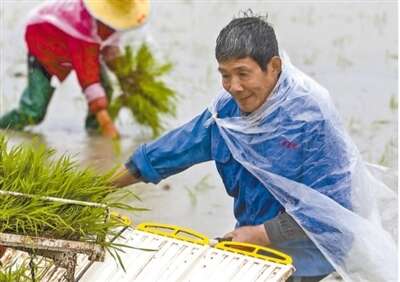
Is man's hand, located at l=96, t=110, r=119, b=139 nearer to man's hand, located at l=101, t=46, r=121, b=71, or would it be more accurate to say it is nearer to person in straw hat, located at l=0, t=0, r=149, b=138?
person in straw hat, located at l=0, t=0, r=149, b=138

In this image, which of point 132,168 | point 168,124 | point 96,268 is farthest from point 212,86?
Result: point 96,268

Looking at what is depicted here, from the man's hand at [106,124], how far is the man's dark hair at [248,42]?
11.6 feet

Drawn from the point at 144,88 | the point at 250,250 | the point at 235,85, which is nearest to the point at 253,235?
the point at 250,250

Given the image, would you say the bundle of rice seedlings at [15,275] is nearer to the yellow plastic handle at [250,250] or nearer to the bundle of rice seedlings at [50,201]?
the bundle of rice seedlings at [50,201]

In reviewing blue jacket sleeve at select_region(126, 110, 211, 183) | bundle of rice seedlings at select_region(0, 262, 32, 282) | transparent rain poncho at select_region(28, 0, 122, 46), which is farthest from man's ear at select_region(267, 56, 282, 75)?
transparent rain poncho at select_region(28, 0, 122, 46)

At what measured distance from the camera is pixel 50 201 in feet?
11.5

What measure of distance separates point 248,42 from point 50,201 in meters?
0.93

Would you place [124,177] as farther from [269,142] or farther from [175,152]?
[269,142]

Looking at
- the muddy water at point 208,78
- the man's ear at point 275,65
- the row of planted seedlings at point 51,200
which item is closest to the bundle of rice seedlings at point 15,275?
the row of planted seedlings at point 51,200

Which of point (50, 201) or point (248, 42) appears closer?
point (50, 201)

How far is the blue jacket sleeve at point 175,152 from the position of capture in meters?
4.38

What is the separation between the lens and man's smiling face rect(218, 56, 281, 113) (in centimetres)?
409

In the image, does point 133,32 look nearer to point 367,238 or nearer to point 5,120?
point 5,120

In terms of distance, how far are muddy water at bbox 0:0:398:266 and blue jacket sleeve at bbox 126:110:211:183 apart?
2.86ft
